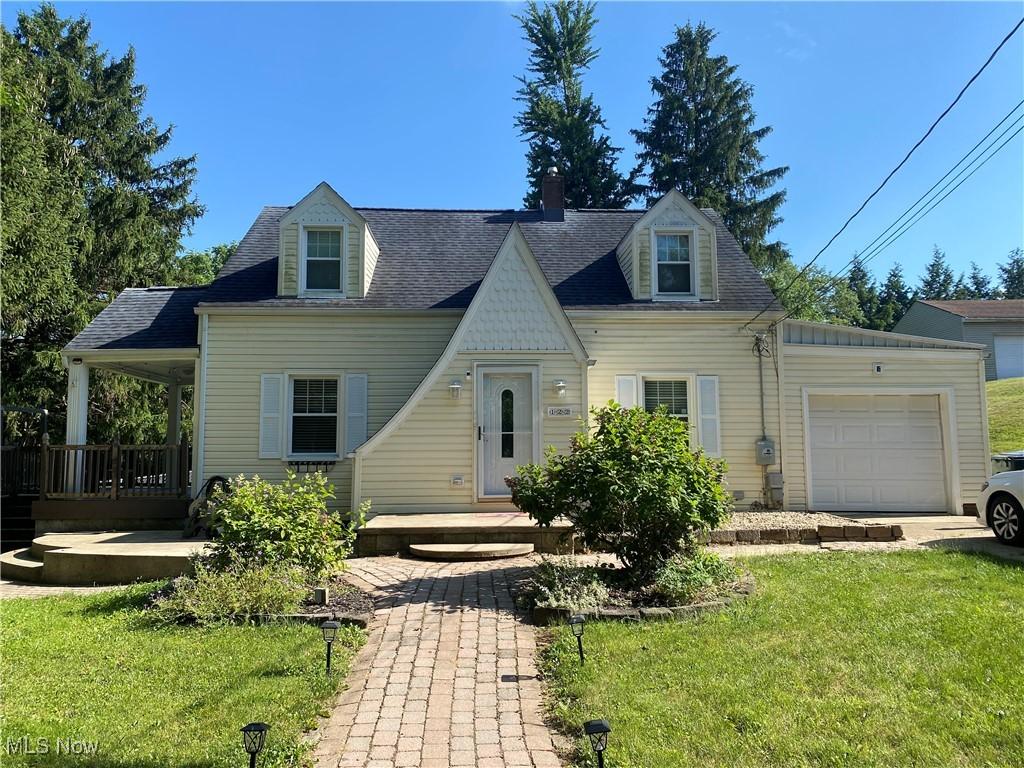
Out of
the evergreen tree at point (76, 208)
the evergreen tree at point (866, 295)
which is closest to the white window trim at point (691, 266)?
the evergreen tree at point (76, 208)

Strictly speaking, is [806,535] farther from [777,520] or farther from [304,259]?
[304,259]

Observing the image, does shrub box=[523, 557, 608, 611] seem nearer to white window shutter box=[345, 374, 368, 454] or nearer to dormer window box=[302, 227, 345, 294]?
white window shutter box=[345, 374, 368, 454]

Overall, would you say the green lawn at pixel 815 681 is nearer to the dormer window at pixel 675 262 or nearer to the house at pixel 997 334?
the dormer window at pixel 675 262

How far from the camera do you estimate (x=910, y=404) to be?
468 inches

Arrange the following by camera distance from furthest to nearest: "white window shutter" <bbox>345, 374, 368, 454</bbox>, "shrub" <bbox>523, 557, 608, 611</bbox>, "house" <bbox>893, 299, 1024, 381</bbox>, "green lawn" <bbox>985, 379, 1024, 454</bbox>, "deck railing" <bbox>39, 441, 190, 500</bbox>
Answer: "house" <bbox>893, 299, 1024, 381</bbox>, "green lawn" <bbox>985, 379, 1024, 454</bbox>, "white window shutter" <bbox>345, 374, 368, 454</bbox>, "deck railing" <bbox>39, 441, 190, 500</bbox>, "shrub" <bbox>523, 557, 608, 611</bbox>

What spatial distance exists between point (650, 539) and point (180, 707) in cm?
429

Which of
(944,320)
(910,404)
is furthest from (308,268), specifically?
(944,320)

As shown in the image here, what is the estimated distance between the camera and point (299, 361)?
A: 11.5 meters

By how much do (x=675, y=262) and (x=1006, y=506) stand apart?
6.61 meters

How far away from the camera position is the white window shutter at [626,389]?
1141 cm

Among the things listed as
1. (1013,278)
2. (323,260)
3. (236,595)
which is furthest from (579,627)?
(1013,278)

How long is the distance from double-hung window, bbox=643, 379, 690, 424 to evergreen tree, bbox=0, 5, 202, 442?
16.1 m

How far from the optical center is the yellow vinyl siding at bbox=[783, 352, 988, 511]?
456 inches

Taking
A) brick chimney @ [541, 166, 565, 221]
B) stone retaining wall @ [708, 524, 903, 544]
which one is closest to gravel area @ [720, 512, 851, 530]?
stone retaining wall @ [708, 524, 903, 544]
